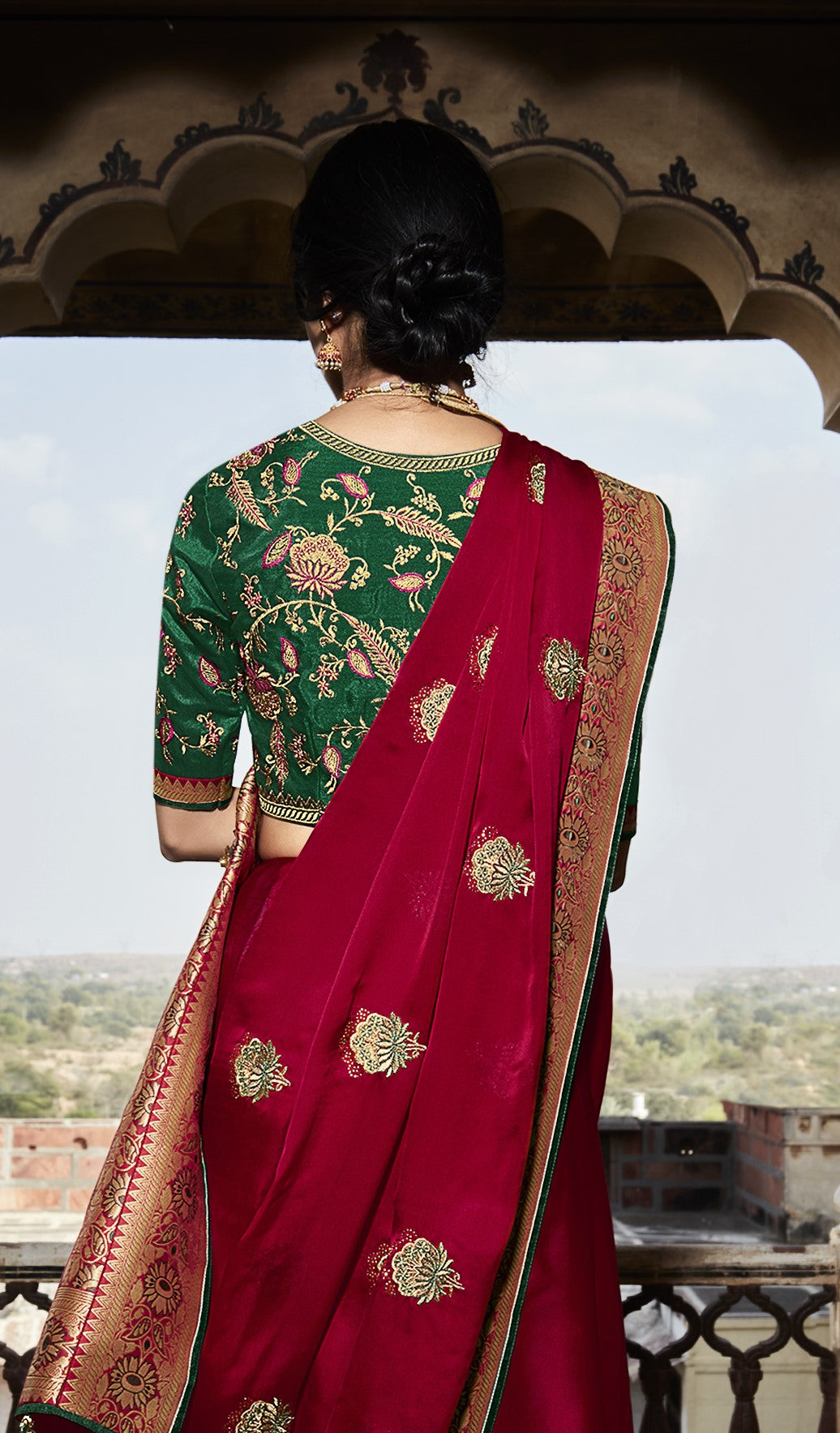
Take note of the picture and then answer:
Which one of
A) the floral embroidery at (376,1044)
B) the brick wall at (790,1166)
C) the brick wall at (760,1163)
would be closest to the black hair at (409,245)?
the floral embroidery at (376,1044)

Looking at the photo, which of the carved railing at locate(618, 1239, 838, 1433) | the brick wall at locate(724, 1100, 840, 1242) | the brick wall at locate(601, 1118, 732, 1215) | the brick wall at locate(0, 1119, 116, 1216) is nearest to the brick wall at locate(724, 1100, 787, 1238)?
the brick wall at locate(724, 1100, 840, 1242)

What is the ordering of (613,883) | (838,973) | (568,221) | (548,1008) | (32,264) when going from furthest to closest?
1. (838,973)
2. (568,221)
3. (32,264)
4. (613,883)
5. (548,1008)

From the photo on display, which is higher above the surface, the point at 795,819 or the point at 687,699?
the point at 687,699

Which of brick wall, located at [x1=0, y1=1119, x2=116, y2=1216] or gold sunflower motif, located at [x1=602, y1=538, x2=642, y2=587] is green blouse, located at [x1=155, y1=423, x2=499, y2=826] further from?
brick wall, located at [x1=0, y1=1119, x2=116, y2=1216]

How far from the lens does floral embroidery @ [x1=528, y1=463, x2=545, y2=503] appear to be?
40.2 inches

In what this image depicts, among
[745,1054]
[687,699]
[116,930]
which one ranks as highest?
[687,699]

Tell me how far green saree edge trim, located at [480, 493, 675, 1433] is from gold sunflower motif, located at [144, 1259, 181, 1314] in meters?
0.22

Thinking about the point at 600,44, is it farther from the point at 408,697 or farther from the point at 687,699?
the point at 687,699

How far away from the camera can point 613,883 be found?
107 cm

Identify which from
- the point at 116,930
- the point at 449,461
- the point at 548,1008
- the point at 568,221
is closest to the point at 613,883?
the point at 548,1008

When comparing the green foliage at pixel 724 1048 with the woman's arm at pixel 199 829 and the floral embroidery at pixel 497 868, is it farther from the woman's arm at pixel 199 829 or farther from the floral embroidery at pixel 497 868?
the floral embroidery at pixel 497 868

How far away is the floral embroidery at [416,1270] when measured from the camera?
2.92 ft

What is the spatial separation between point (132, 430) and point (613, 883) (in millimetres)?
7459

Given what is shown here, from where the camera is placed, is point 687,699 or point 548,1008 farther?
point 687,699
